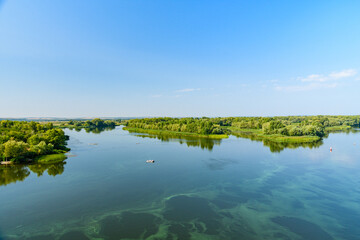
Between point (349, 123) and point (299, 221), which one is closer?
point (299, 221)

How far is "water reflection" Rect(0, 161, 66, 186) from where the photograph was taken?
95.4 feet

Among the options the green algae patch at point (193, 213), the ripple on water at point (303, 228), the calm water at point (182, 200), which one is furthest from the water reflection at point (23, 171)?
the ripple on water at point (303, 228)

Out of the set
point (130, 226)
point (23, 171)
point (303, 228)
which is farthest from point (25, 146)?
point (303, 228)

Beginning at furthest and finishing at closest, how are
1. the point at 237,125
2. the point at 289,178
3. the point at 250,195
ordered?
1. the point at 237,125
2. the point at 289,178
3. the point at 250,195

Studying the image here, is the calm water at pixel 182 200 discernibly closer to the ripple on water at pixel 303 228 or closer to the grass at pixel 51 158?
the ripple on water at pixel 303 228

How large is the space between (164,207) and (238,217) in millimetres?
8026

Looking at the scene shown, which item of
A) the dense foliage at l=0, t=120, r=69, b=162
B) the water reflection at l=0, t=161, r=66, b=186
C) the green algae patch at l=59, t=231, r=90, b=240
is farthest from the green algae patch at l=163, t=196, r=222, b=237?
the dense foliage at l=0, t=120, r=69, b=162

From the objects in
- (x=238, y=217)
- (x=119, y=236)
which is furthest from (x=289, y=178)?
(x=119, y=236)

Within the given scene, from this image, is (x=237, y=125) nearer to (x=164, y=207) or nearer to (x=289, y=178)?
(x=289, y=178)

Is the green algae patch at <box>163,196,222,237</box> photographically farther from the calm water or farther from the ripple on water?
the ripple on water

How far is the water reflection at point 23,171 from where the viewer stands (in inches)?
1144

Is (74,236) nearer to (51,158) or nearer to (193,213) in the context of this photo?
(193,213)

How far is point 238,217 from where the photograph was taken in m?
19.4

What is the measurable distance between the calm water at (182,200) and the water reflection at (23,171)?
0.48 ft
